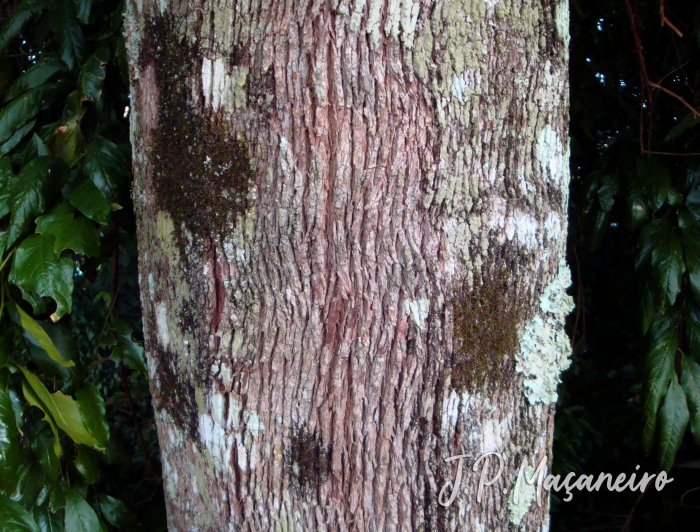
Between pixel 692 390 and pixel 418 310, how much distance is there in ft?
Answer: 2.71

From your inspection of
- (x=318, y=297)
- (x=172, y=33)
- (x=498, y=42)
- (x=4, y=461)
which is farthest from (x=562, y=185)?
(x=4, y=461)

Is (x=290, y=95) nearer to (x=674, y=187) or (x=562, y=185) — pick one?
(x=562, y=185)

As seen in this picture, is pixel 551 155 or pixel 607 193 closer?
pixel 551 155

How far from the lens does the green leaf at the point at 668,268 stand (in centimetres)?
114

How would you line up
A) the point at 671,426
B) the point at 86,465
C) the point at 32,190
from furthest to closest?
the point at 671,426, the point at 86,465, the point at 32,190

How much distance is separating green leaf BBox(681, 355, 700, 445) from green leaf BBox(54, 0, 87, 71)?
1325 millimetres

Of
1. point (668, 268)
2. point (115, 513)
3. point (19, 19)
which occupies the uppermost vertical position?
point (19, 19)

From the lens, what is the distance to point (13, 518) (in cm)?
80

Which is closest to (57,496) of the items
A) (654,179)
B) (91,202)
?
(91,202)

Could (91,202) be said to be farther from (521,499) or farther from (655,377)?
(655,377)

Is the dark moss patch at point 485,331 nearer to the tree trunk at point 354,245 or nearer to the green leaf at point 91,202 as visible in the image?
the tree trunk at point 354,245

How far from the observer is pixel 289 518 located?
66 cm

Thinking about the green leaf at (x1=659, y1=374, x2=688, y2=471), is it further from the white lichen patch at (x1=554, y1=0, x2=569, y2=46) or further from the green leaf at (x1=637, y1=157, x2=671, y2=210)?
the white lichen patch at (x1=554, y1=0, x2=569, y2=46)

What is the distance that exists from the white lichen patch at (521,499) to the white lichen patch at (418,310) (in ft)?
0.80
